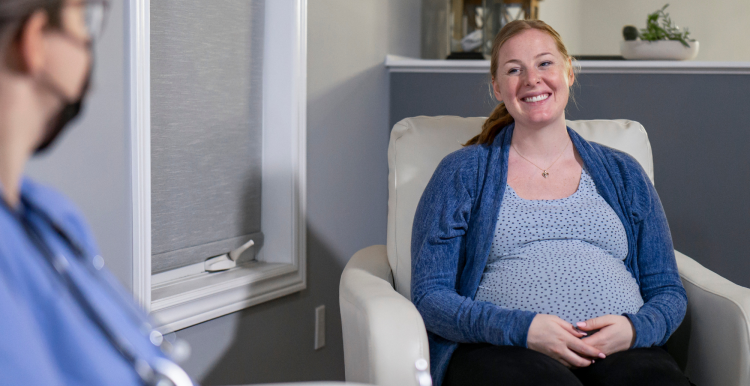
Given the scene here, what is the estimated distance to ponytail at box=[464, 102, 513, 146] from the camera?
4.47 ft

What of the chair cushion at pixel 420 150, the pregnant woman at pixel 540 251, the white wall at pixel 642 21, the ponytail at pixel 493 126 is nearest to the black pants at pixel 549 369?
the pregnant woman at pixel 540 251

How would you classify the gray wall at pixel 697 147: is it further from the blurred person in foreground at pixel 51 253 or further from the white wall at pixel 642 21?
the blurred person in foreground at pixel 51 253

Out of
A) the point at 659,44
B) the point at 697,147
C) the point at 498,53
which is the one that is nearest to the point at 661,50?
the point at 659,44

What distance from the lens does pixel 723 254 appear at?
6.28 feet

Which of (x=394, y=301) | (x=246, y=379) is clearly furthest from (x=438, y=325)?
(x=246, y=379)

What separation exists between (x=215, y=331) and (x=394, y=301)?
518 mm

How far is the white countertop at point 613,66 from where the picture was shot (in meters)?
1.85

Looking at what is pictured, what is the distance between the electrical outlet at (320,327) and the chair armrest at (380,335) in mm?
596

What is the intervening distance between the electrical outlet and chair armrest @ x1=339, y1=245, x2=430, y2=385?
1.96ft

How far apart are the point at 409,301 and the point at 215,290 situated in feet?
1.60

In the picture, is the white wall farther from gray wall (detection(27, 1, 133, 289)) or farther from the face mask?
the face mask

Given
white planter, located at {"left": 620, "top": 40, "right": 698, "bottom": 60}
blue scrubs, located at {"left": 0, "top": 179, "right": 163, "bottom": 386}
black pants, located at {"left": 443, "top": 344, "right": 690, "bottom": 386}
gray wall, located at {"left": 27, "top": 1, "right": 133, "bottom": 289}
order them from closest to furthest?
blue scrubs, located at {"left": 0, "top": 179, "right": 163, "bottom": 386}
gray wall, located at {"left": 27, "top": 1, "right": 133, "bottom": 289}
black pants, located at {"left": 443, "top": 344, "right": 690, "bottom": 386}
white planter, located at {"left": 620, "top": 40, "right": 698, "bottom": 60}

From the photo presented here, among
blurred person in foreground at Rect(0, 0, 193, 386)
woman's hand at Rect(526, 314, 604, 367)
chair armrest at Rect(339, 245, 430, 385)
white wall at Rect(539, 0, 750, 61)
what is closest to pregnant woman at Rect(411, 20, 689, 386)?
woman's hand at Rect(526, 314, 604, 367)

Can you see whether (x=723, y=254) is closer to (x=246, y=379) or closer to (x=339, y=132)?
(x=339, y=132)
